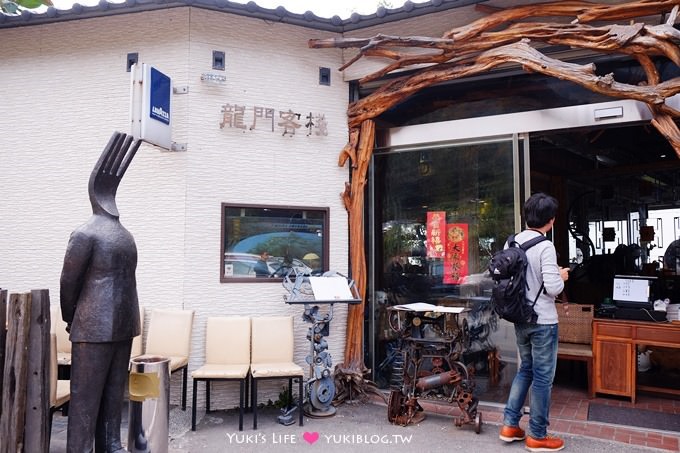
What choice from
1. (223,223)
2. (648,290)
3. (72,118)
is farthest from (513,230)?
(72,118)

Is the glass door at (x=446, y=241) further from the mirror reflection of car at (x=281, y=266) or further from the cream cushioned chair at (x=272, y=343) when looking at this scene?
the cream cushioned chair at (x=272, y=343)

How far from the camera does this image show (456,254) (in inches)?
230

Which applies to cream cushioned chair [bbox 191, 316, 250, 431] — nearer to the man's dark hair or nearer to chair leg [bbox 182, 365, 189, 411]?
chair leg [bbox 182, 365, 189, 411]

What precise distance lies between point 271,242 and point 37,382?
2885 mm

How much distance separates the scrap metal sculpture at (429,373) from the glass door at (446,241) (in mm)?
43

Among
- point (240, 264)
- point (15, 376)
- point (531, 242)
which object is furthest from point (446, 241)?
point (15, 376)

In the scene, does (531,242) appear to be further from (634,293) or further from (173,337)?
(173,337)

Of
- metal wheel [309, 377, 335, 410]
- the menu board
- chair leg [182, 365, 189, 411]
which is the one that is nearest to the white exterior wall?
chair leg [182, 365, 189, 411]

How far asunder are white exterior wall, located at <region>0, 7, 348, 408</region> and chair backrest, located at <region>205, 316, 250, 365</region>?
0.26 meters

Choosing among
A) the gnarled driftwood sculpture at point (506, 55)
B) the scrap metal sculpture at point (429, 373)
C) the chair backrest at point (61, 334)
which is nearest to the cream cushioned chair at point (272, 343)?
the gnarled driftwood sculpture at point (506, 55)

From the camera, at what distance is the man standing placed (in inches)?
165

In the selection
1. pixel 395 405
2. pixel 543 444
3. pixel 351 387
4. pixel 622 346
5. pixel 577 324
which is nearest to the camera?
pixel 543 444

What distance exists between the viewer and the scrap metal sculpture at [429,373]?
4.86 metres

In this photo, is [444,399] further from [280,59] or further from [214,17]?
[214,17]
